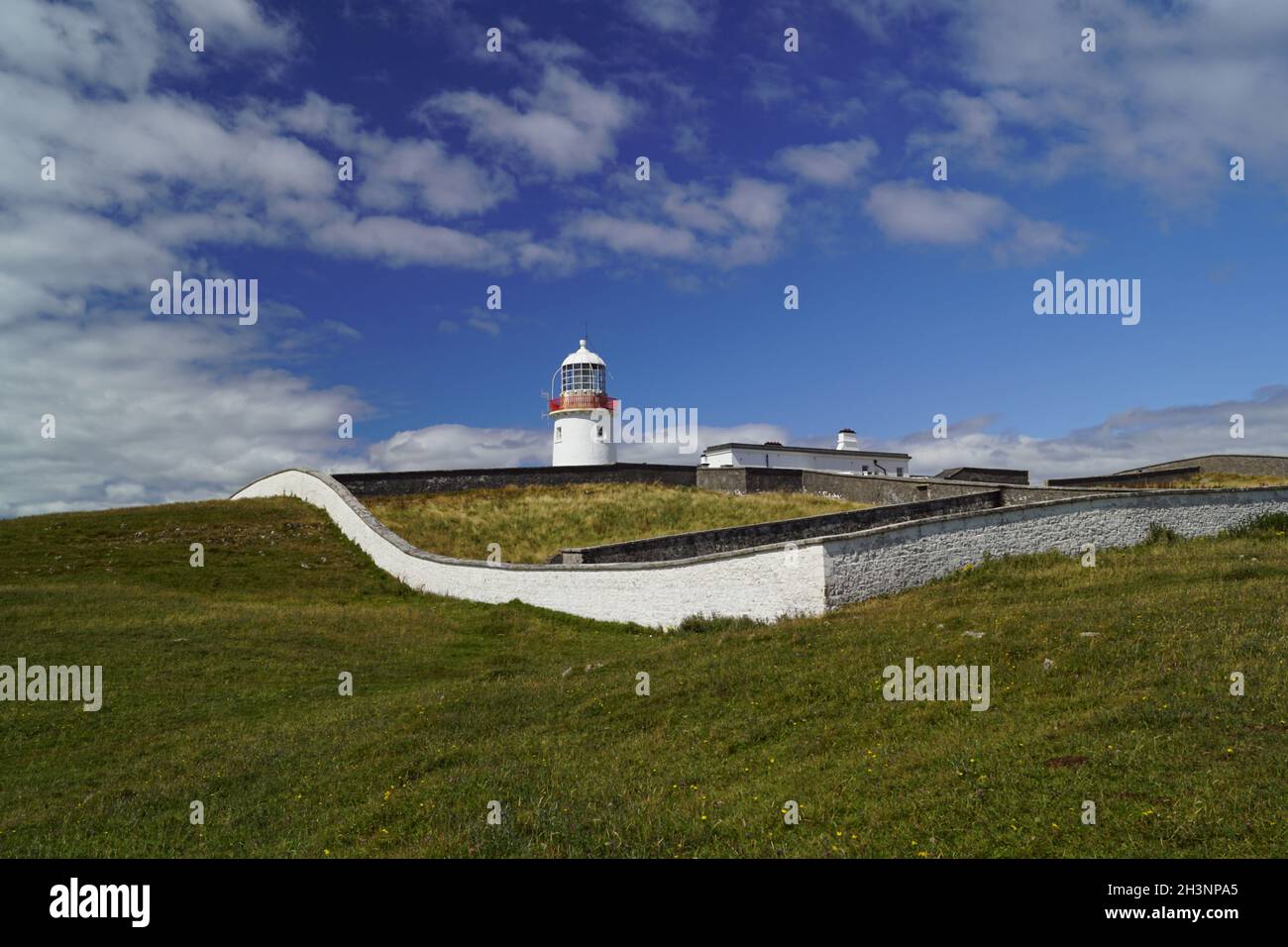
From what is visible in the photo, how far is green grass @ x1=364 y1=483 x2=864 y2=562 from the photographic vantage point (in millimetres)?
35094

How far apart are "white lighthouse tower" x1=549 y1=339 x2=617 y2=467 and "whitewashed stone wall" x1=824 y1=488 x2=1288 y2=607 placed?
33.1m

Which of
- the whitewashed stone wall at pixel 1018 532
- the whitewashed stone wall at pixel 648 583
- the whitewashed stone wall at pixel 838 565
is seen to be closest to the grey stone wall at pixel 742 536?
the whitewashed stone wall at pixel 648 583

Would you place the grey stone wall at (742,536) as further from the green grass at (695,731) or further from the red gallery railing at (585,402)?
the red gallery railing at (585,402)

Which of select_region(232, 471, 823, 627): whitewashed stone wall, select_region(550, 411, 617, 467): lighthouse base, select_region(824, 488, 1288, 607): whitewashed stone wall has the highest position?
select_region(550, 411, 617, 467): lighthouse base

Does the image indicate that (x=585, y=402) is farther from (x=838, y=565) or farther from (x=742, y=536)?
(x=838, y=565)

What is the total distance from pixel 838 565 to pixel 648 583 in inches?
209

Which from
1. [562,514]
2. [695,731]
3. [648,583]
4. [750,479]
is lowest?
[695,731]

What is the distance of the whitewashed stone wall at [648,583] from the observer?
738 inches

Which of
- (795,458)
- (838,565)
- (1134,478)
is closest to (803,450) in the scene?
(795,458)

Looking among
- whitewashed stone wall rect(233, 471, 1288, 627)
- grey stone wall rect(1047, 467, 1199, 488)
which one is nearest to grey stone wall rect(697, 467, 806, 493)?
grey stone wall rect(1047, 467, 1199, 488)

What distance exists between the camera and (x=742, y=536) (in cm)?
2638

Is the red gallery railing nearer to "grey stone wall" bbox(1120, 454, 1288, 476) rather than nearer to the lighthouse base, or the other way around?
the lighthouse base

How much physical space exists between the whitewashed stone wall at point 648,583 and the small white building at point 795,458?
2787 cm
